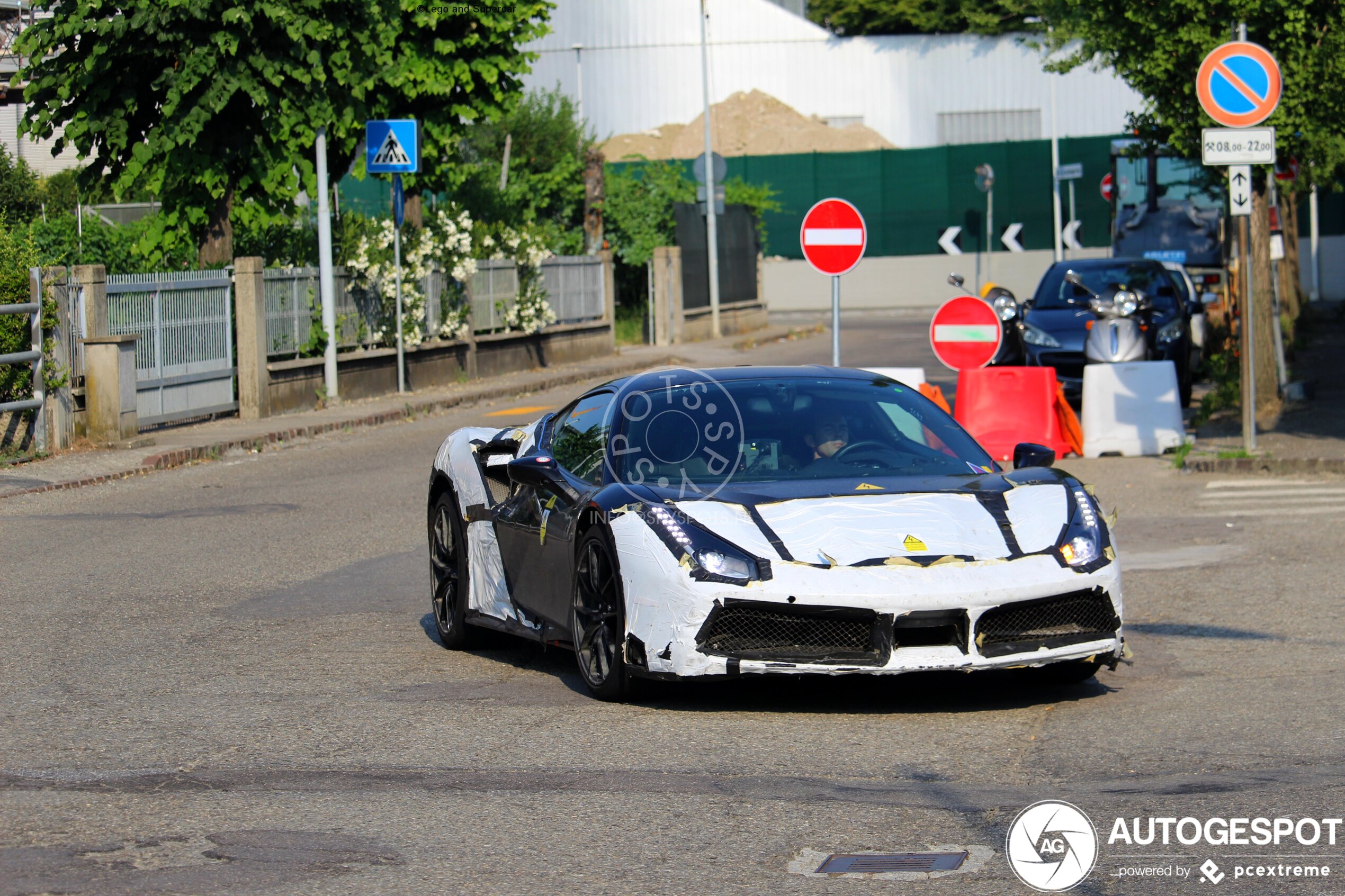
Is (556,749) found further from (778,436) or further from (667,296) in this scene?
(667,296)

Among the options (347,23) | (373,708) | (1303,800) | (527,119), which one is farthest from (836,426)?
(527,119)

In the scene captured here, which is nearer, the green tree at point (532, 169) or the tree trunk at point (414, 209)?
the tree trunk at point (414, 209)

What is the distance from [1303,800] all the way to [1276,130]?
14336 mm

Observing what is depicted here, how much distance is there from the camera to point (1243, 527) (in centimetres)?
1236

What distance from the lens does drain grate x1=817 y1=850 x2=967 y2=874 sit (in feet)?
15.7

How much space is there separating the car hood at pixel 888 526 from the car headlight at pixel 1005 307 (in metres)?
13.8

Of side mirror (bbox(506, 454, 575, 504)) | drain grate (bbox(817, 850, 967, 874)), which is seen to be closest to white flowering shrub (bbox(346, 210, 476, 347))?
side mirror (bbox(506, 454, 575, 504))

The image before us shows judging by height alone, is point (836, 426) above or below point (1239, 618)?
above

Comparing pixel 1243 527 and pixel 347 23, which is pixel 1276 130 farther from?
pixel 347 23

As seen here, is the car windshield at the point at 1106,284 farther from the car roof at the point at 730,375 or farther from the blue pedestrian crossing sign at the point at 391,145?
the car roof at the point at 730,375

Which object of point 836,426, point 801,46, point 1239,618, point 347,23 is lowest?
point 1239,618

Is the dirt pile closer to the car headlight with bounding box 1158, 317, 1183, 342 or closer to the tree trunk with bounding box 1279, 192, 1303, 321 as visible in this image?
the tree trunk with bounding box 1279, 192, 1303, 321

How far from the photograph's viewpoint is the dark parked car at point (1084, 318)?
819 inches

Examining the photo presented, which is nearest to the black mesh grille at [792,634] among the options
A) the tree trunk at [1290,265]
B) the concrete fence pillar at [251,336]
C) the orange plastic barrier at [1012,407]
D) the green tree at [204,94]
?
the orange plastic barrier at [1012,407]
